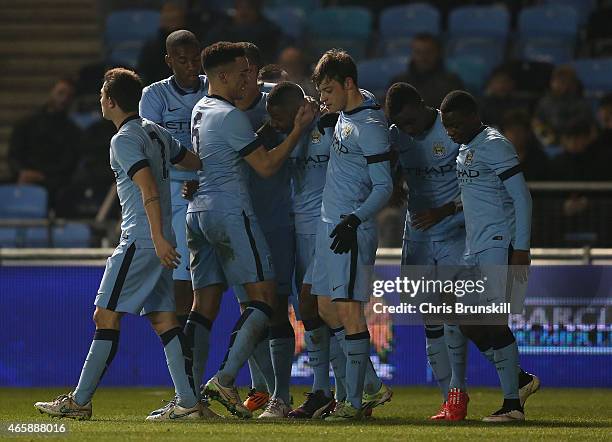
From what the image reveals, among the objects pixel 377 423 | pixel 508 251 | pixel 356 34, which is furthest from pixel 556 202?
pixel 356 34

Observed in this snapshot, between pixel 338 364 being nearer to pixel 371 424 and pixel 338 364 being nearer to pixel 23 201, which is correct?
pixel 371 424

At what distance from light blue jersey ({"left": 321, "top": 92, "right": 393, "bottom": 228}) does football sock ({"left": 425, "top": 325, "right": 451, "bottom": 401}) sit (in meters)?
1.02

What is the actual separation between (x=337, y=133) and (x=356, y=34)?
8.72 m

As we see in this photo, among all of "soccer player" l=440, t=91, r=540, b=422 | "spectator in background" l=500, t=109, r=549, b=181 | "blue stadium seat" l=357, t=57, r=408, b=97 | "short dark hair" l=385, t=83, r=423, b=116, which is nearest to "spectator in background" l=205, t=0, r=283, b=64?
"blue stadium seat" l=357, t=57, r=408, b=97

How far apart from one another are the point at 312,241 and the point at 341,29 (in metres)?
8.39

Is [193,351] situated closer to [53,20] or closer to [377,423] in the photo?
[377,423]

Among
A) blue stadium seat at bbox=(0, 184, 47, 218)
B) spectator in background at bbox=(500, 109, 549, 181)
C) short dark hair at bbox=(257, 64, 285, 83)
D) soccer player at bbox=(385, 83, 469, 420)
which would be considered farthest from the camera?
blue stadium seat at bbox=(0, 184, 47, 218)

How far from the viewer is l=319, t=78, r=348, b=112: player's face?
8.56m

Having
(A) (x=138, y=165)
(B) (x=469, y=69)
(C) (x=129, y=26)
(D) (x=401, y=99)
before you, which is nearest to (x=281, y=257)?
(D) (x=401, y=99)

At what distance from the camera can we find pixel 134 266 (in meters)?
8.16

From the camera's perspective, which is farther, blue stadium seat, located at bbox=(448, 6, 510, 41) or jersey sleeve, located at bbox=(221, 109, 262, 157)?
blue stadium seat, located at bbox=(448, 6, 510, 41)

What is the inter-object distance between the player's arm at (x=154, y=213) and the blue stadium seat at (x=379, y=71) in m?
7.82

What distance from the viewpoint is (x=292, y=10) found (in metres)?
17.3

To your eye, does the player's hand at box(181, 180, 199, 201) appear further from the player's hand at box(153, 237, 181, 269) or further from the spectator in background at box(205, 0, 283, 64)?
the spectator in background at box(205, 0, 283, 64)
